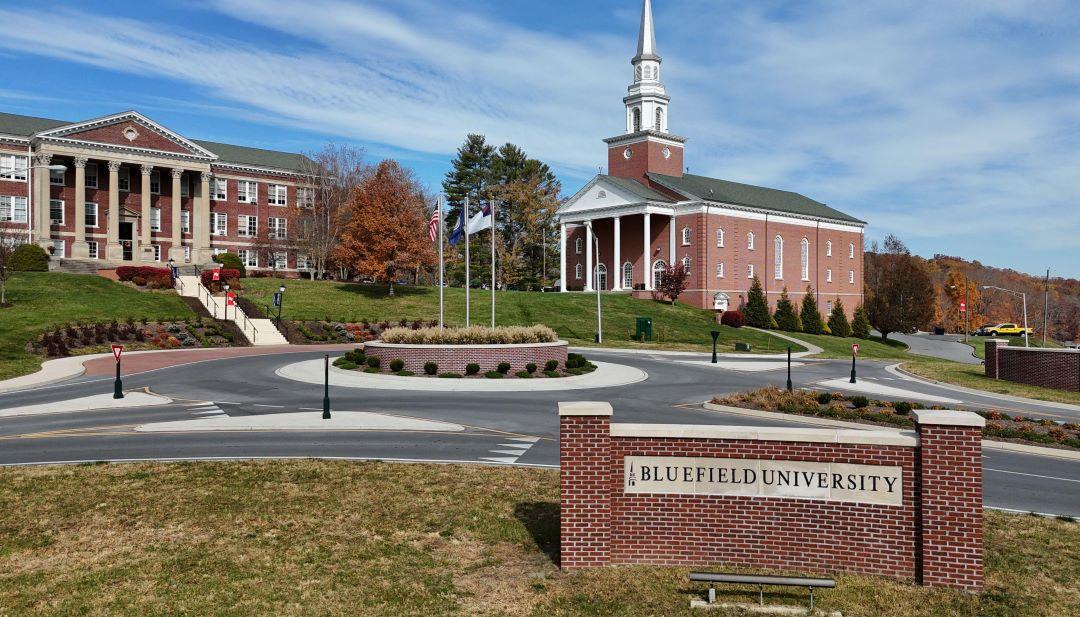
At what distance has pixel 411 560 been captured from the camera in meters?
9.30

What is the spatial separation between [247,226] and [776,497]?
75.9 m

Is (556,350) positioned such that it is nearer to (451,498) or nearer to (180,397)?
(180,397)

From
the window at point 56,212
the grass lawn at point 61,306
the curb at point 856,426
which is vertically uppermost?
the window at point 56,212

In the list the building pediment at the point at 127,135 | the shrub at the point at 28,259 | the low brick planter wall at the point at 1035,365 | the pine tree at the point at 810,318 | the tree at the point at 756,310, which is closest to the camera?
the low brick planter wall at the point at 1035,365

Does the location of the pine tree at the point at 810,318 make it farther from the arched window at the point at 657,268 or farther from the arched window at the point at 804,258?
the arched window at the point at 657,268

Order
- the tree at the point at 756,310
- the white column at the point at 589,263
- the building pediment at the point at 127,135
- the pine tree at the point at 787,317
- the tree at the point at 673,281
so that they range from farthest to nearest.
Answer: the white column at the point at 589,263, the pine tree at the point at 787,317, the tree at the point at 756,310, the tree at the point at 673,281, the building pediment at the point at 127,135

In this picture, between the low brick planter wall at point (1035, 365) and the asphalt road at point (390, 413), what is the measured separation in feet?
16.5

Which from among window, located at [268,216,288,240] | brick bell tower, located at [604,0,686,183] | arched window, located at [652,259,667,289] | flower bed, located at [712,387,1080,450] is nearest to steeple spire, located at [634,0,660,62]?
brick bell tower, located at [604,0,686,183]

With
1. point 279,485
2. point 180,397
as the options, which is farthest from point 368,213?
point 279,485

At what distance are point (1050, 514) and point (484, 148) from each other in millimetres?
100863

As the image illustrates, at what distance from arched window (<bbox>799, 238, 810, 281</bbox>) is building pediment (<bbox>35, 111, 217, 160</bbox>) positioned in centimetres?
5955

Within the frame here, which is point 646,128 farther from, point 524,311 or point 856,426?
point 856,426

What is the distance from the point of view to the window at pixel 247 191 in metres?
76.8

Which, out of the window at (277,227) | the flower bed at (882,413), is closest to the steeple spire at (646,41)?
the window at (277,227)
